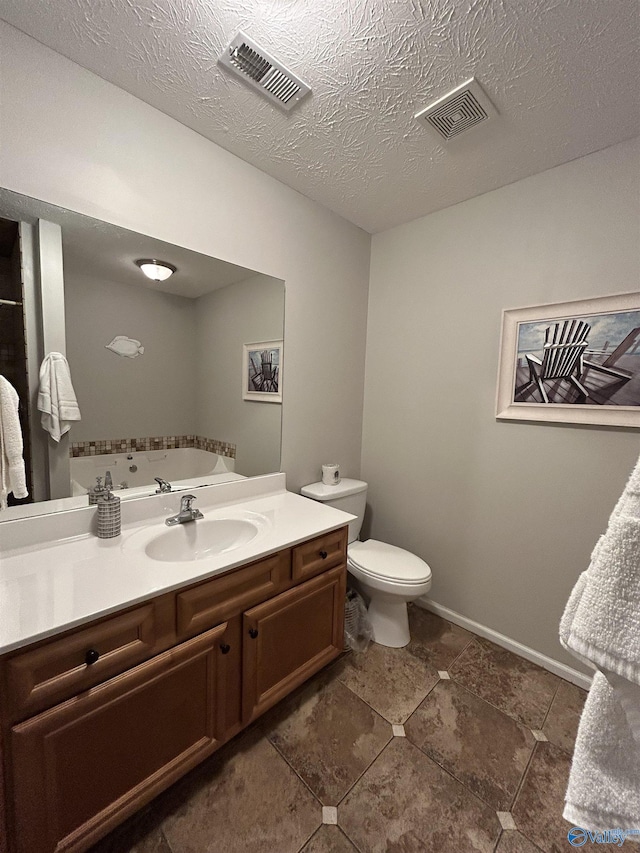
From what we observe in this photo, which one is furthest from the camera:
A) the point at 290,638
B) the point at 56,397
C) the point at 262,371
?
the point at 262,371

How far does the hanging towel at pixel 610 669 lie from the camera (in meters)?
0.49

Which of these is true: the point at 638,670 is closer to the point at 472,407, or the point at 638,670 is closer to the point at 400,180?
the point at 472,407

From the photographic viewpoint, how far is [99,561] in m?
1.10

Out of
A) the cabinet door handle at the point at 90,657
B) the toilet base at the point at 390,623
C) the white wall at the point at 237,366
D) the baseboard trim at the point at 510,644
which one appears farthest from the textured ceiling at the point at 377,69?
the baseboard trim at the point at 510,644

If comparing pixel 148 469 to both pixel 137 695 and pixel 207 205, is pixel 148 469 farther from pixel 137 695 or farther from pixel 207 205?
pixel 207 205

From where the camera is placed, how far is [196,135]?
1449 millimetres

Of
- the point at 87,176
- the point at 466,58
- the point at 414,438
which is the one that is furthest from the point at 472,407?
the point at 87,176

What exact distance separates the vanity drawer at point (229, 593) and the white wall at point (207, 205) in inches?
29.0

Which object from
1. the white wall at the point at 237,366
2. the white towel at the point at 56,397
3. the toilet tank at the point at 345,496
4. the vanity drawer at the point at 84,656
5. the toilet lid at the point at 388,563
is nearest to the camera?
the vanity drawer at the point at 84,656

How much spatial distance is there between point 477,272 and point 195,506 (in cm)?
191

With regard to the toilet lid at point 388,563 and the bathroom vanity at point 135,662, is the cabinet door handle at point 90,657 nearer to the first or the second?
the bathroom vanity at point 135,662

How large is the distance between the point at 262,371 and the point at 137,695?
4.49 feet

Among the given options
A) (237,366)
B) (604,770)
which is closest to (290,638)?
(604,770)

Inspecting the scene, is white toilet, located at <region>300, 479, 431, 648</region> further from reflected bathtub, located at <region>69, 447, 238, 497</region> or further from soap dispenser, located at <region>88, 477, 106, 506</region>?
soap dispenser, located at <region>88, 477, 106, 506</region>
